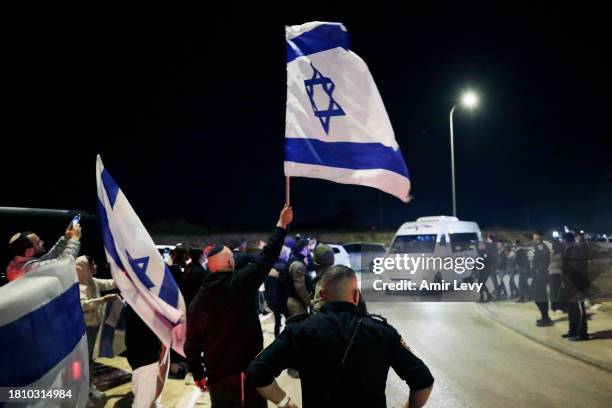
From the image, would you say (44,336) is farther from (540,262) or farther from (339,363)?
(540,262)

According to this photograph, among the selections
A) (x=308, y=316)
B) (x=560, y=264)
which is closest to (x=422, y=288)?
(x=560, y=264)

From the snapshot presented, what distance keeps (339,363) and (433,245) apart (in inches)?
551

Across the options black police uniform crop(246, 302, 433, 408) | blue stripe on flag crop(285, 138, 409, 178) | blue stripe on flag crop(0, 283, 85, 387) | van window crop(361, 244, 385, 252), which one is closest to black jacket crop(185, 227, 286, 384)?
blue stripe on flag crop(285, 138, 409, 178)

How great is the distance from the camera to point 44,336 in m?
2.24

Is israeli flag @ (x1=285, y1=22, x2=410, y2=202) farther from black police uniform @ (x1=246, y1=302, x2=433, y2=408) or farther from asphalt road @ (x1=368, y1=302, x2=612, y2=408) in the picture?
asphalt road @ (x1=368, y1=302, x2=612, y2=408)

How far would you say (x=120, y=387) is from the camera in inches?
255

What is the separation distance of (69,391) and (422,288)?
1418 centimetres

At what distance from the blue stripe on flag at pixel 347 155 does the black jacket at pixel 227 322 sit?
946 mm

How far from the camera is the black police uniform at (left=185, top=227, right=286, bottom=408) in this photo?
12.1 ft

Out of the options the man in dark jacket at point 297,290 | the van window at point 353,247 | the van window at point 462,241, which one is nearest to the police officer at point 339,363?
the man in dark jacket at point 297,290

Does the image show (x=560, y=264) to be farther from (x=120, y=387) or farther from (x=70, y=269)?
(x=70, y=269)

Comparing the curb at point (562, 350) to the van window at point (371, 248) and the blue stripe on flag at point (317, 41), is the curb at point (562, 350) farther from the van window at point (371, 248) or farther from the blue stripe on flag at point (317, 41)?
the van window at point (371, 248)

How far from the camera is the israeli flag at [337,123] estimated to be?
4.49 metres

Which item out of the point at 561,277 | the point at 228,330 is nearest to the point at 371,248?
the point at 561,277
